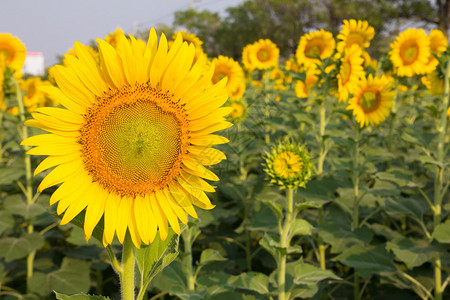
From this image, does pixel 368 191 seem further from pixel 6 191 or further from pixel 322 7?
pixel 322 7

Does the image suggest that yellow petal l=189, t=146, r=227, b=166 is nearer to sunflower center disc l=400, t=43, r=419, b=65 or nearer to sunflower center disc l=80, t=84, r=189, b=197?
sunflower center disc l=80, t=84, r=189, b=197

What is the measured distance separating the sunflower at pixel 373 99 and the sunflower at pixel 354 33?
425 millimetres

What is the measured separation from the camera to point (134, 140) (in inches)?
39.4

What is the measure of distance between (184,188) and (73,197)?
27cm

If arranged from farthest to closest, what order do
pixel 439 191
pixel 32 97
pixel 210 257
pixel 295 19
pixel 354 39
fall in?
pixel 295 19, pixel 32 97, pixel 354 39, pixel 439 191, pixel 210 257

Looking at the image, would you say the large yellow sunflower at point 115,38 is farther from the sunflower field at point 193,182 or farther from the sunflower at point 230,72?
the sunflower at point 230,72

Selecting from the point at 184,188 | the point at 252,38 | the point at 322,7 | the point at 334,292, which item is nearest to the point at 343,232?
the point at 334,292

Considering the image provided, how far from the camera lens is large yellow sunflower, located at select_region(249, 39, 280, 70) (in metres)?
5.83

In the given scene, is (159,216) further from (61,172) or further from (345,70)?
(345,70)

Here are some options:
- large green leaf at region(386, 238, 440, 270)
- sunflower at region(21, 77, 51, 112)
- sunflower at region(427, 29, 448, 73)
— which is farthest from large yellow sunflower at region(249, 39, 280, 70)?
large green leaf at region(386, 238, 440, 270)

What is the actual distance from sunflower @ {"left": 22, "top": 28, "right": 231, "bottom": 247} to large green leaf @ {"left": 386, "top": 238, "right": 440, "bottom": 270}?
1892 mm

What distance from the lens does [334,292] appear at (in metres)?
3.04

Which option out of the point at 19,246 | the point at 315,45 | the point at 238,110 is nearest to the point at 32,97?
the point at 19,246

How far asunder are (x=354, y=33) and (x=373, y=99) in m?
0.69
